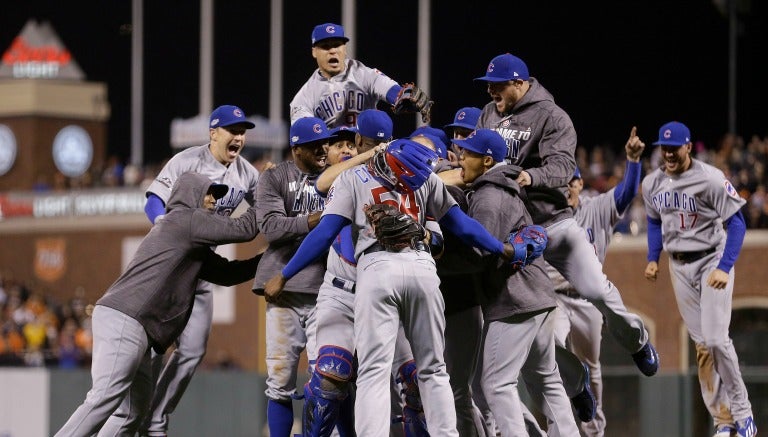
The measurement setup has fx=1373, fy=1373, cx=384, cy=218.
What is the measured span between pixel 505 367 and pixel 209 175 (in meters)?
3.03

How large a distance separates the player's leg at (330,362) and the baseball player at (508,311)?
35.6 inches

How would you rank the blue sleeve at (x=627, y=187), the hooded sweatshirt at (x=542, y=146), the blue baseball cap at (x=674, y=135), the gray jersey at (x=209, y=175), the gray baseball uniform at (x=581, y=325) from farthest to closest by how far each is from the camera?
the gray baseball uniform at (x=581, y=325) → the blue sleeve at (x=627, y=187) → the blue baseball cap at (x=674, y=135) → the gray jersey at (x=209, y=175) → the hooded sweatshirt at (x=542, y=146)

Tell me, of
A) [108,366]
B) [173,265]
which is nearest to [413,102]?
[173,265]

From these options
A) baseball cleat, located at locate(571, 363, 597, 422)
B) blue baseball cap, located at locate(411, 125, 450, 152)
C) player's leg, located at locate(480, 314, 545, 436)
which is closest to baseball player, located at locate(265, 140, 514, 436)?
player's leg, located at locate(480, 314, 545, 436)

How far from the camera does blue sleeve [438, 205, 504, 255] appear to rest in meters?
8.53

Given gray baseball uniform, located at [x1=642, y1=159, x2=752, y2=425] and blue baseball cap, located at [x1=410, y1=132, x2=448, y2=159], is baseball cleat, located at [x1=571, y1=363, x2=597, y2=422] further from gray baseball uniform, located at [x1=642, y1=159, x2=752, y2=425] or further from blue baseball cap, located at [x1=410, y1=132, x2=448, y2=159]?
blue baseball cap, located at [x1=410, y1=132, x2=448, y2=159]

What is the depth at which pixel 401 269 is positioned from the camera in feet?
27.1

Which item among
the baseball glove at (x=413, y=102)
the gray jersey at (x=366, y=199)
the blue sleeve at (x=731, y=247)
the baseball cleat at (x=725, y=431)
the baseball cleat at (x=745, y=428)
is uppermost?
the baseball glove at (x=413, y=102)

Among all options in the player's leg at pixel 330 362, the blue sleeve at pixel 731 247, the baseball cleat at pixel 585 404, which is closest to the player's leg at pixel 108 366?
the player's leg at pixel 330 362

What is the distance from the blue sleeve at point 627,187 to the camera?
11.0 metres

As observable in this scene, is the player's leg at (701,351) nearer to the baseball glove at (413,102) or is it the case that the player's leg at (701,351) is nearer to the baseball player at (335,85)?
the baseball glove at (413,102)

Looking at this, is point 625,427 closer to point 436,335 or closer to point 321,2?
point 436,335

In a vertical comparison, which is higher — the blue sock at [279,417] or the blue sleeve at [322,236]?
the blue sleeve at [322,236]

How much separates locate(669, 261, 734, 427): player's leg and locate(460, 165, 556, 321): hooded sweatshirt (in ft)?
7.72
